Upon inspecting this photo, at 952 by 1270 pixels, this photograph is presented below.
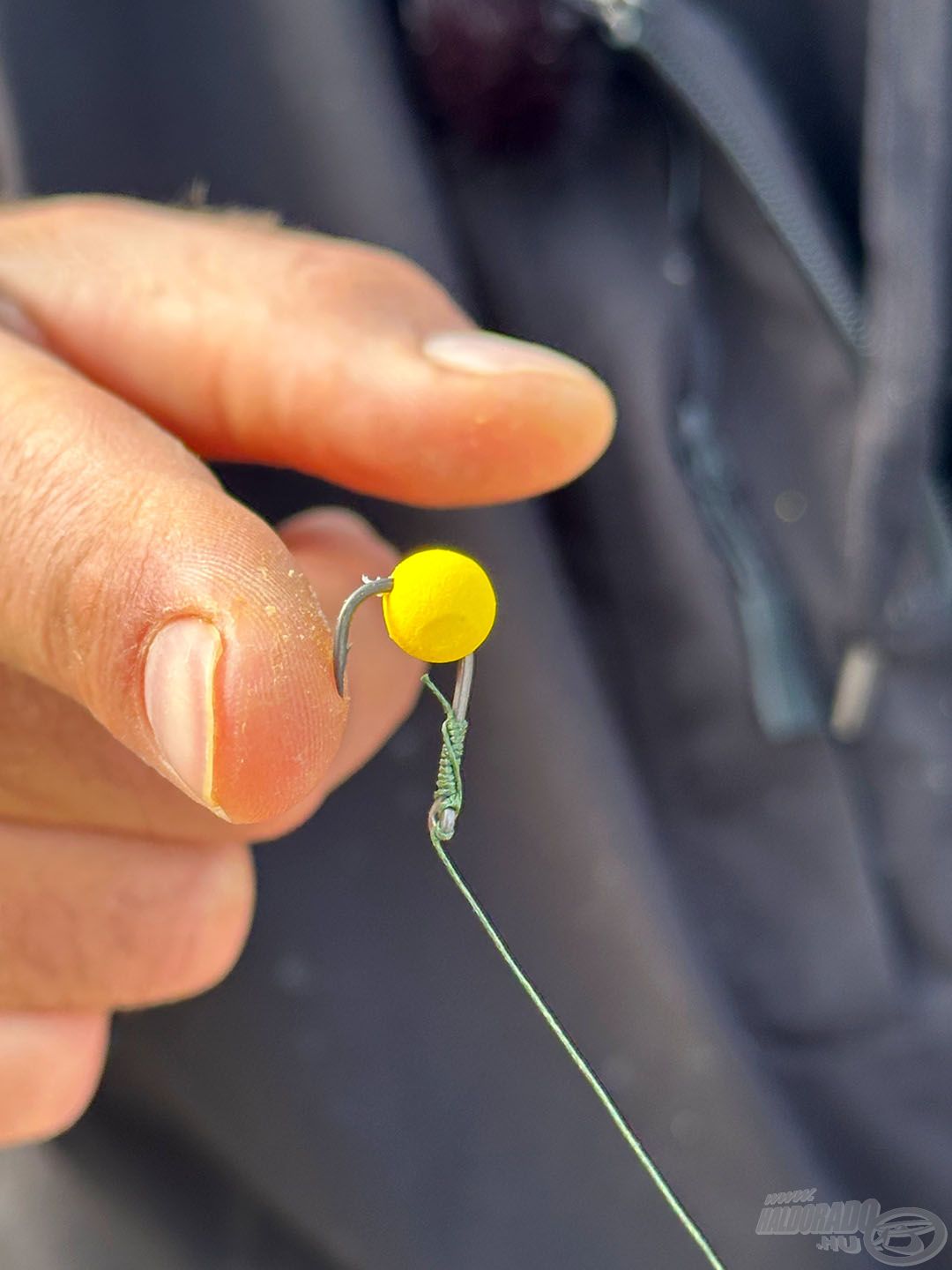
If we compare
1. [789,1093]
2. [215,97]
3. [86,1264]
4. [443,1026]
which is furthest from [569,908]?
[215,97]

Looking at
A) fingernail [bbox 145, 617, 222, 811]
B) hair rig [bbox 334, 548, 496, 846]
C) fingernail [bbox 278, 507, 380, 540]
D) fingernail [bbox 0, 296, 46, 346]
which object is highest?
fingernail [bbox 0, 296, 46, 346]

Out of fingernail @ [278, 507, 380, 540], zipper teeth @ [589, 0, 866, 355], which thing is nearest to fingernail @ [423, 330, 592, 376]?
fingernail @ [278, 507, 380, 540]

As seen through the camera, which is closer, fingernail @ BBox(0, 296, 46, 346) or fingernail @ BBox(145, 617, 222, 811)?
fingernail @ BBox(145, 617, 222, 811)

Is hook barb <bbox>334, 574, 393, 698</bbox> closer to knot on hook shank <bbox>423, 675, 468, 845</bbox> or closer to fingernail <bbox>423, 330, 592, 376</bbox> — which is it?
knot on hook shank <bbox>423, 675, 468, 845</bbox>

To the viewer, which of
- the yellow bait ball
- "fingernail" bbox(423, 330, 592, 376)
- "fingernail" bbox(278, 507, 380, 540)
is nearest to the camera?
the yellow bait ball

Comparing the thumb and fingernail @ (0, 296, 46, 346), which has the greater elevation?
fingernail @ (0, 296, 46, 346)
